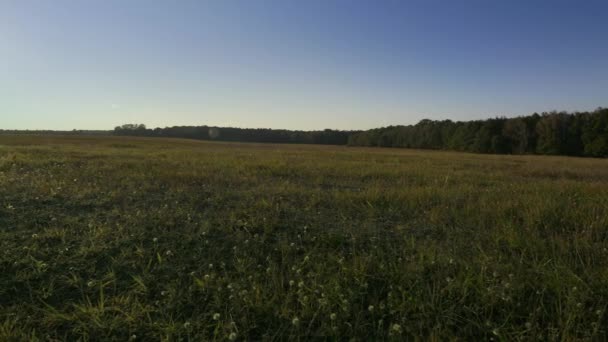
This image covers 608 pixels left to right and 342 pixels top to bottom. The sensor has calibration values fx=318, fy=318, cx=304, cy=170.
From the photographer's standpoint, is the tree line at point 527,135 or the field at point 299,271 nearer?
the field at point 299,271

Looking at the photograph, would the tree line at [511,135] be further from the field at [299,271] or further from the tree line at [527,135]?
the field at [299,271]

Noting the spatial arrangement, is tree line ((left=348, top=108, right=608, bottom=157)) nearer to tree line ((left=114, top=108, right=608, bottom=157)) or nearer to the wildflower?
tree line ((left=114, top=108, right=608, bottom=157))

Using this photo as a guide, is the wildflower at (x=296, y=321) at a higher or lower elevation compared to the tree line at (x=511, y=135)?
lower

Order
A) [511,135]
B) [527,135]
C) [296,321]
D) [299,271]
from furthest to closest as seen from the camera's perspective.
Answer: [511,135]
[527,135]
[299,271]
[296,321]

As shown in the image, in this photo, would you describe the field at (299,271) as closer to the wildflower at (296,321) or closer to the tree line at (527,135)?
the wildflower at (296,321)

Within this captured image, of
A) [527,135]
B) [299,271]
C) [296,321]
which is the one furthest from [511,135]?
[296,321]

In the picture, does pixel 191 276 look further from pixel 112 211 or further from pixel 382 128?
pixel 382 128

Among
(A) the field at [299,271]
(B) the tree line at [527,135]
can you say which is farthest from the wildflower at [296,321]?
(B) the tree line at [527,135]

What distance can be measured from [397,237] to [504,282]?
1613 millimetres

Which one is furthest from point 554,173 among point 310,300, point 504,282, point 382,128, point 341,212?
point 382,128

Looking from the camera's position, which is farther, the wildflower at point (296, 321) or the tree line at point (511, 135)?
the tree line at point (511, 135)

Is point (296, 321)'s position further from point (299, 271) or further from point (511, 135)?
point (511, 135)

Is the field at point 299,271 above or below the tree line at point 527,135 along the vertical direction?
below

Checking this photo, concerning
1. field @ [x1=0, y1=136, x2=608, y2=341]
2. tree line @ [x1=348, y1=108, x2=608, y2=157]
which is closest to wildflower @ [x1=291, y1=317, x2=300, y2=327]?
field @ [x1=0, y1=136, x2=608, y2=341]
